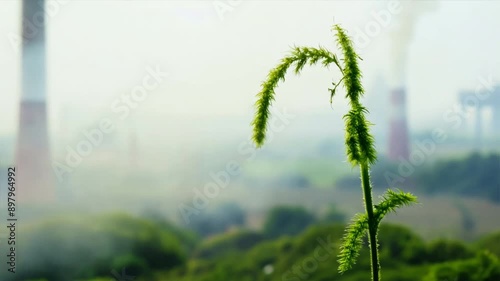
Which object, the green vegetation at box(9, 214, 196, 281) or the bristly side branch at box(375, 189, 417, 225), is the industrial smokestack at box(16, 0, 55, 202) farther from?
the bristly side branch at box(375, 189, 417, 225)

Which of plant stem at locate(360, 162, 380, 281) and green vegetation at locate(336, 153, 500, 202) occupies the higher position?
green vegetation at locate(336, 153, 500, 202)

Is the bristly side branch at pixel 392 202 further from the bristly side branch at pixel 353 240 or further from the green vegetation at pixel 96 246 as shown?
the green vegetation at pixel 96 246

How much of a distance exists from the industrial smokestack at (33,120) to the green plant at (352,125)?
1443 mm

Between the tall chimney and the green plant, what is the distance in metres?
1.50

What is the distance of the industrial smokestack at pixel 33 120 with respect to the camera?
231 centimetres

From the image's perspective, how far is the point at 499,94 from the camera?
8.89 ft

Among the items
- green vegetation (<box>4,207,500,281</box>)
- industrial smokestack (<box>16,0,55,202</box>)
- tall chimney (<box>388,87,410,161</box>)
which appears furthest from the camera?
tall chimney (<box>388,87,410,161</box>)

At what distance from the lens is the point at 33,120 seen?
2.34m

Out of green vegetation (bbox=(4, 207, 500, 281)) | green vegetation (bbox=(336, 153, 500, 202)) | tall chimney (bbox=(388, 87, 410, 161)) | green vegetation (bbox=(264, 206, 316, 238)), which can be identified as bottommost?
green vegetation (bbox=(4, 207, 500, 281))

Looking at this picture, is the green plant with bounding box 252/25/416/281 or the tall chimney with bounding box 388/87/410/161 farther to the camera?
the tall chimney with bounding box 388/87/410/161

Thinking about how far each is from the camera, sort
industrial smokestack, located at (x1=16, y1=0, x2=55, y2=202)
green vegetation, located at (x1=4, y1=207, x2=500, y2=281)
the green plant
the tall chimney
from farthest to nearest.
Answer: the tall chimney, green vegetation, located at (x1=4, y1=207, x2=500, y2=281), industrial smokestack, located at (x1=16, y1=0, x2=55, y2=202), the green plant

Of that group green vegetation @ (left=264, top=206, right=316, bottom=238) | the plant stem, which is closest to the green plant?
the plant stem

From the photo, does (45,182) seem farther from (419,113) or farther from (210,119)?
(419,113)

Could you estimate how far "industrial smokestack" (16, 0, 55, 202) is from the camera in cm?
231
